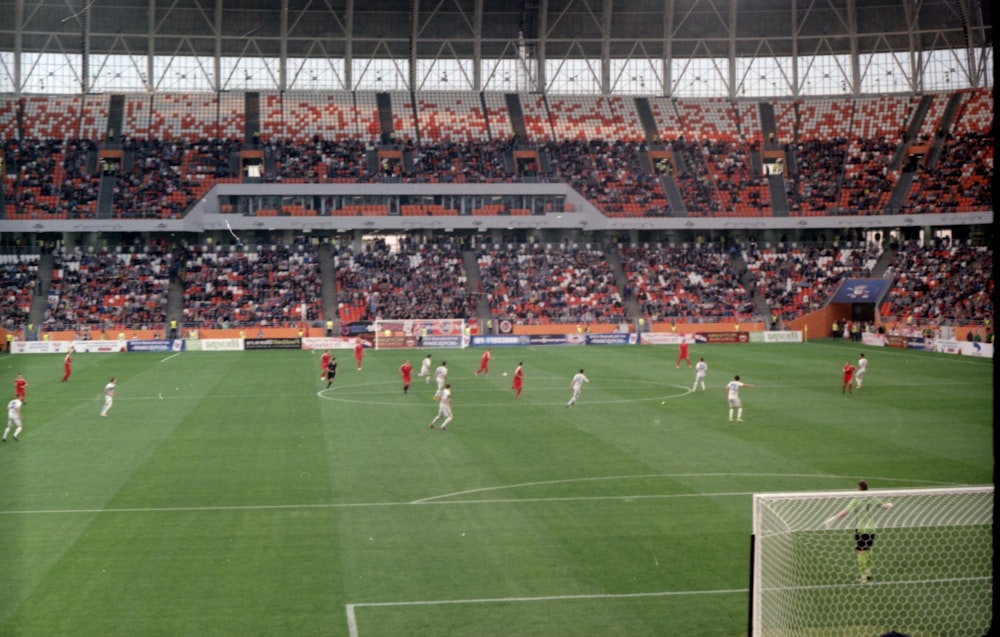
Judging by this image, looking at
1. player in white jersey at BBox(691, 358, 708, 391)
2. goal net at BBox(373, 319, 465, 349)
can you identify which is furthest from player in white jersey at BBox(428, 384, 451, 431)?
goal net at BBox(373, 319, 465, 349)

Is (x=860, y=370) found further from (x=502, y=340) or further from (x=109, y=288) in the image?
(x=109, y=288)

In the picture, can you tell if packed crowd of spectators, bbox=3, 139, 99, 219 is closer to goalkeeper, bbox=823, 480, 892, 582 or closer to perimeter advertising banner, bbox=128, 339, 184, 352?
perimeter advertising banner, bbox=128, 339, 184, 352

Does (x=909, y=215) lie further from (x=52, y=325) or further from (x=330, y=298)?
(x=52, y=325)

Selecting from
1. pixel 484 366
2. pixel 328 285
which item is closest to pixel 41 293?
pixel 328 285

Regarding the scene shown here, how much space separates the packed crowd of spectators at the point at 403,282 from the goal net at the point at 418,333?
3813mm

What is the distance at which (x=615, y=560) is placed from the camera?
→ 58.0 feet

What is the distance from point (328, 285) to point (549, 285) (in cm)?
1599

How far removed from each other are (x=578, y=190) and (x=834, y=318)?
70.6 ft

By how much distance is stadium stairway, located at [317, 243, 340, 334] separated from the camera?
71375mm

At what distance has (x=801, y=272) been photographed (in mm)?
78125

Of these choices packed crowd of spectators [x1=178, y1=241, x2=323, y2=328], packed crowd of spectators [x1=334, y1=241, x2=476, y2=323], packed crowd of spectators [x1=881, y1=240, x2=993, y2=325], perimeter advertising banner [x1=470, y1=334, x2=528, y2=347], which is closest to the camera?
packed crowd of spectators [x1=881, y1=240, x2=993, y2=325]

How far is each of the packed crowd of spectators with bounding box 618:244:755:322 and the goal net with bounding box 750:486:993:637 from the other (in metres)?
54.0

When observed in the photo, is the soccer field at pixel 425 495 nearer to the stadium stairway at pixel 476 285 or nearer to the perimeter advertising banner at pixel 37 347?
the perimeter advertising banner at pixel 37 347

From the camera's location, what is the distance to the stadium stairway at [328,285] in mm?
71375
